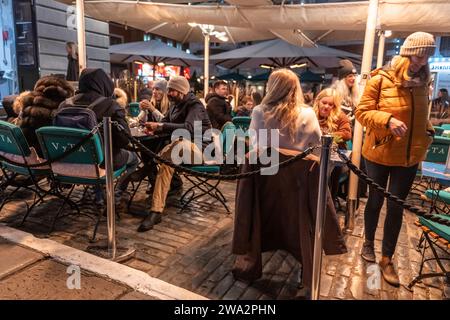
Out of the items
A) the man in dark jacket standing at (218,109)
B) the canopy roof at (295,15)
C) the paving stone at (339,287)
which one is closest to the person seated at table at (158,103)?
the man in dark jacket standing at (218,109)

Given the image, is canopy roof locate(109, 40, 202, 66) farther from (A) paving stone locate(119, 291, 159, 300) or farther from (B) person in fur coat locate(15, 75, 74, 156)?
(A) paving stone locate(119, 291, 159, 300)

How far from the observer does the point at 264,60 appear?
11.5 metres

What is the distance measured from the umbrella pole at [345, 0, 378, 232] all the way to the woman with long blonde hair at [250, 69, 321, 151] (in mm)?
1318

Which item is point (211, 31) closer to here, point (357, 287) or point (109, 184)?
point (109, 184)

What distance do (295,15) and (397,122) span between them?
2.65 m

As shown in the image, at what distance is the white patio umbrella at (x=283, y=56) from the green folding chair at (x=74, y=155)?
26.2 ft

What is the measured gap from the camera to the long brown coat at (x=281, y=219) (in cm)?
252

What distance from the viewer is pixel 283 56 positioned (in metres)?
10.1

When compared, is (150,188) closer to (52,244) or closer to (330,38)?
(52,244)

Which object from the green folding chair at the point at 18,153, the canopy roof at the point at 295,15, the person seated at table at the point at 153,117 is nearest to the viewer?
the green folding chair at the point at 18,153

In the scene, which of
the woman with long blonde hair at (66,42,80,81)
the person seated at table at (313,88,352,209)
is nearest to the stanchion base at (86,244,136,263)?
the person seated at table at (313,88,352,209)

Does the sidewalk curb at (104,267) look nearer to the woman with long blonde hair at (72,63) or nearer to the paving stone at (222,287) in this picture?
the paving stone at (222,287)

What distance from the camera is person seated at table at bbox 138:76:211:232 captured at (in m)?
3.98
